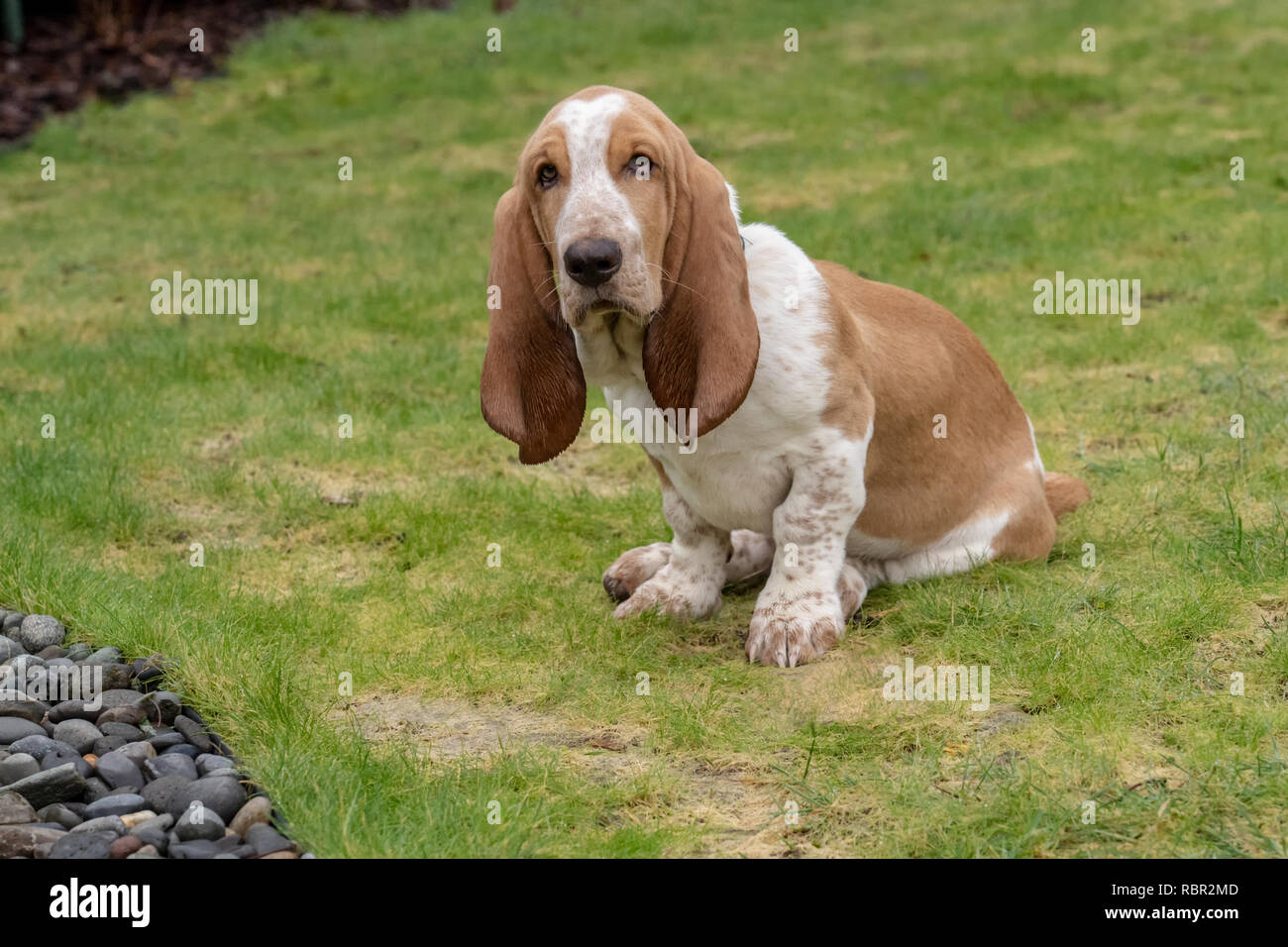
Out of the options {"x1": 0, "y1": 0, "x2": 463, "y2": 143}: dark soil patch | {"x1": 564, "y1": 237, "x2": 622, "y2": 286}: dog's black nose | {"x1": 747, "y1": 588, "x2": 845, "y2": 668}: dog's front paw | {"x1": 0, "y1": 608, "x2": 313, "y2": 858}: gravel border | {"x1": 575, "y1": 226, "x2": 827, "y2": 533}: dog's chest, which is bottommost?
{"x1": 0, "y1": 608, "x2": 313, "y2": 858}: gravel border

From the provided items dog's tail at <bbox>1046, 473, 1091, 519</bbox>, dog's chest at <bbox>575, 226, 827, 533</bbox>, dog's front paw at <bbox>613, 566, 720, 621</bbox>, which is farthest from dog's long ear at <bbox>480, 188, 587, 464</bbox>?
dog's tail at <bbox>1046, 473, 1091, 519</bbox>

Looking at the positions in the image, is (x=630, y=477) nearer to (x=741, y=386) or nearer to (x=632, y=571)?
(x=632, y=571)

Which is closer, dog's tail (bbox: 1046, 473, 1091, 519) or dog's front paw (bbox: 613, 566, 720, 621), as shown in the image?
dog's front paw (bbox: 613, 566, 720, 621)

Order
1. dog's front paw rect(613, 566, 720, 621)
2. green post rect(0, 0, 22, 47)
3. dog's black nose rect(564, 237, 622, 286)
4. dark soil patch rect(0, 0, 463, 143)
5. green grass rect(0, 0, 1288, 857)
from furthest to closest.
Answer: green post rect(0, 0, 22, 47), dark soil patch rect(0, 0, 463, 143), dog's front paw rect(613, 566, 720, 621), dog's black nose rect(564, 237, 622, 286), green grass rect(0, 0, 1288, 857)

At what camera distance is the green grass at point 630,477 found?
3451 mm

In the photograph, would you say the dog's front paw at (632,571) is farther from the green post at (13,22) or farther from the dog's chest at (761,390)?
the green post at (13,22)

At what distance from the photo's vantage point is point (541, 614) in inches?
187

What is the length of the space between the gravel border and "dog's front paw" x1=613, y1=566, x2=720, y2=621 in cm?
148

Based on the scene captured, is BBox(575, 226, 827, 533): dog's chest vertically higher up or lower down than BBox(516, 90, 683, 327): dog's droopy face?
lower down

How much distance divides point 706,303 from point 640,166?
1.38ft

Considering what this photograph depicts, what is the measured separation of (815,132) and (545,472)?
22.5 feet

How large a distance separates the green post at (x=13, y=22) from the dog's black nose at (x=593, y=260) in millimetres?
13008

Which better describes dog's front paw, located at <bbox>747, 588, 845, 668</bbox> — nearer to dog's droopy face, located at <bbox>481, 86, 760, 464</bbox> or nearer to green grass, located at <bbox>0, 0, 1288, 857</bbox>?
green grass, located at <bbox>0, 0, 1288, 857</bbox>

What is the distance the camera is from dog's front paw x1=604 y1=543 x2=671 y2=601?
4.90 m
